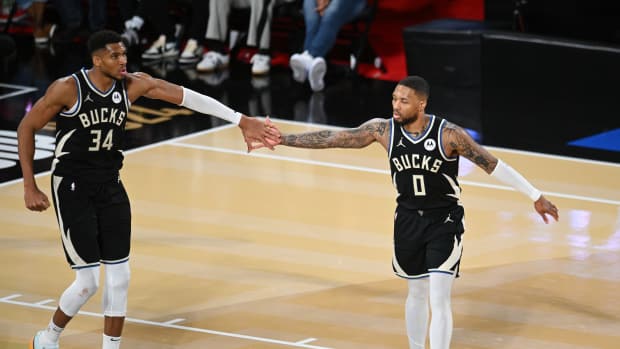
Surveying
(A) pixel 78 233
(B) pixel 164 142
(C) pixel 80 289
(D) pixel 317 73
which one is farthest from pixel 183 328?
(D) pixel 317 73

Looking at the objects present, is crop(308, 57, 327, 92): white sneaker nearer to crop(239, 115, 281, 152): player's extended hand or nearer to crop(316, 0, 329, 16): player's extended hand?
crop(316, 0, 329, 16): player's extended hand

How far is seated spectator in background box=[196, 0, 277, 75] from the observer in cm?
1494

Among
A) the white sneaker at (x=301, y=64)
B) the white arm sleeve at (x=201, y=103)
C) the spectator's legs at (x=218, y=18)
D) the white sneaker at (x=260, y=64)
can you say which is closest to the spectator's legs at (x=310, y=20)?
the white sneaker at (x=301, y=64)

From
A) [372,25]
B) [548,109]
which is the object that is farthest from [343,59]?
[548,109]

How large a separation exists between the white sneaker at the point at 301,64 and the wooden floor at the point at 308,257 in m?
2.45

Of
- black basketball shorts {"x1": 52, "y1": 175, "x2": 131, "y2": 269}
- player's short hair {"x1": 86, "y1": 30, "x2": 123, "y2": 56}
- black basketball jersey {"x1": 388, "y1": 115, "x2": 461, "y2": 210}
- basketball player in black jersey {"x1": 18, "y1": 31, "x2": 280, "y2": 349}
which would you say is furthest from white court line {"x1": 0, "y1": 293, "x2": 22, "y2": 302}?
black basketball jersey {"x1": 388, "y1": 115, "x2": 461, "y2": 210}

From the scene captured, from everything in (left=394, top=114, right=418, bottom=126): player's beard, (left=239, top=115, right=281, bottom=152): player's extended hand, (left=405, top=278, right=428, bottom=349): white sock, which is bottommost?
(left=405, top=278, right=428, bottom=349): white sock

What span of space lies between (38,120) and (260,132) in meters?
1.55

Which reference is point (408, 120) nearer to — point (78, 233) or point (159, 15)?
point (78, 233)

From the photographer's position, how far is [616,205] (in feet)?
34.7

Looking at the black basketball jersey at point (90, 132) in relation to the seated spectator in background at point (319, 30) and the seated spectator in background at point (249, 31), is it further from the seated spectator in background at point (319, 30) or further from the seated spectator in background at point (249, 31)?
the seated spectator in background at point (249, 31)

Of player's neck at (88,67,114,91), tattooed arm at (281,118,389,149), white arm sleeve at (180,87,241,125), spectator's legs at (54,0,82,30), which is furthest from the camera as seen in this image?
spectator's legs at (54,0,82,30)

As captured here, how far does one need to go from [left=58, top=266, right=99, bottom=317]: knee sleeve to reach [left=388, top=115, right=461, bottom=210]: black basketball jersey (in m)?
1.80

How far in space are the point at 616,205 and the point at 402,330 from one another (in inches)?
135
